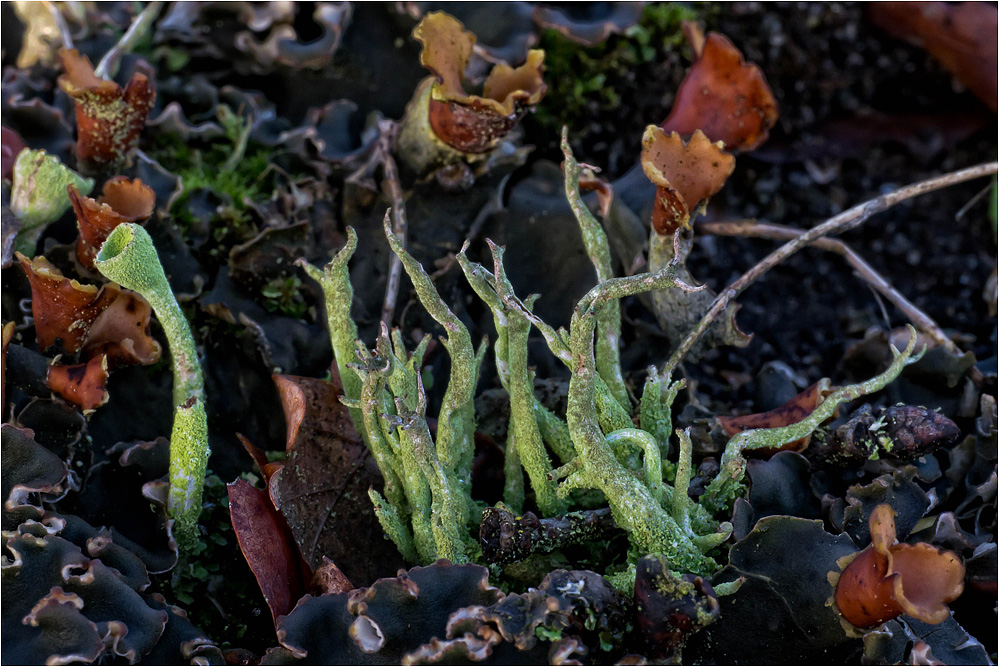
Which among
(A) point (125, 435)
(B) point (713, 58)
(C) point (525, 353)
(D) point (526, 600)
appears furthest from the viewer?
(B) point (713, 58)

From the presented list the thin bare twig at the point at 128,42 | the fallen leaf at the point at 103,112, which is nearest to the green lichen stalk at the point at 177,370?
the fallen leaf at the point at 103,112

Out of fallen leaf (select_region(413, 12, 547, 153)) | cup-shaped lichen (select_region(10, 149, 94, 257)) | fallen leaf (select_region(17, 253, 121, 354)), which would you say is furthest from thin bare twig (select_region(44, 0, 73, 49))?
fallen leaf (select_region(413, 12, 547, 153))

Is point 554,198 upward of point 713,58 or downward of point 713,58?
downward

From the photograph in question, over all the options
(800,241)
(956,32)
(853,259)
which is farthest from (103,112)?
(956,32)

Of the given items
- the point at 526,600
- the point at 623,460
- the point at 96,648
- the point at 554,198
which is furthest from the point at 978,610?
the point at 96,648

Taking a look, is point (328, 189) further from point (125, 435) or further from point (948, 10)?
point (948, 10)

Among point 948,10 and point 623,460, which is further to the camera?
point 948,10

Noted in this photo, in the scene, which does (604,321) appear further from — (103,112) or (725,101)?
→ (103,112)
